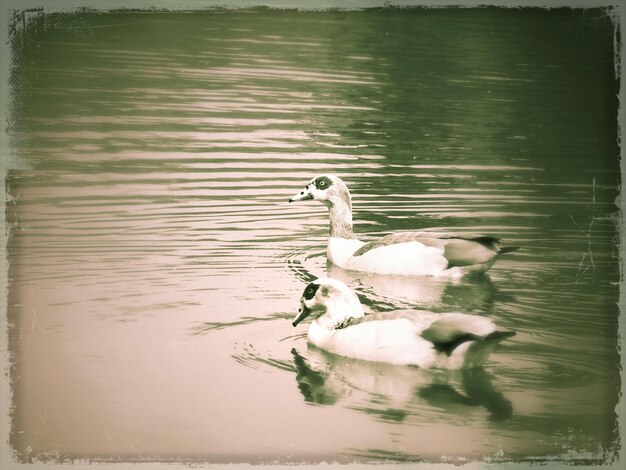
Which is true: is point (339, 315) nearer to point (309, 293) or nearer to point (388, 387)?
point (309, 293)

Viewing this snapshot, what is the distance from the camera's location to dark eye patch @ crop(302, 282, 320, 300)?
511cm

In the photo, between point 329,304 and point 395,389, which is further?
point 329,304

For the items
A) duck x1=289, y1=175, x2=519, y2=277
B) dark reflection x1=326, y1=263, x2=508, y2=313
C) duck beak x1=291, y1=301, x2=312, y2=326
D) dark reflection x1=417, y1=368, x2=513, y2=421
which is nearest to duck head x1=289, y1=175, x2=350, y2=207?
duck x1=289, y1=175, x2=519, y2=277

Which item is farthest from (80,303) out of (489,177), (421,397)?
(489,177)

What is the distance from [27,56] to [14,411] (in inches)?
57.0

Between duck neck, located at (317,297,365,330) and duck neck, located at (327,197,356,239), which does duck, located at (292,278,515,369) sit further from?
duck neck, located at (327,197,356,239)

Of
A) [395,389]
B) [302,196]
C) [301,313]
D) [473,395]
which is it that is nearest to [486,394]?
[473,395]

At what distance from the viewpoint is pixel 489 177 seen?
528 centimetres

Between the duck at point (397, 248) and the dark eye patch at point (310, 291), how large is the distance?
413 mm

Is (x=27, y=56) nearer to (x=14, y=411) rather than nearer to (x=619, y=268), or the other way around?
(x=14, y=411)

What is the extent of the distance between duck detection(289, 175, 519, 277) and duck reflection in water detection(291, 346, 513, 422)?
0.74 meters

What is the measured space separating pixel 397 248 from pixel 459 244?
1.32 feet

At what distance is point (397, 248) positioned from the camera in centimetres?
571

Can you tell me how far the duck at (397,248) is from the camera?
5336mm
